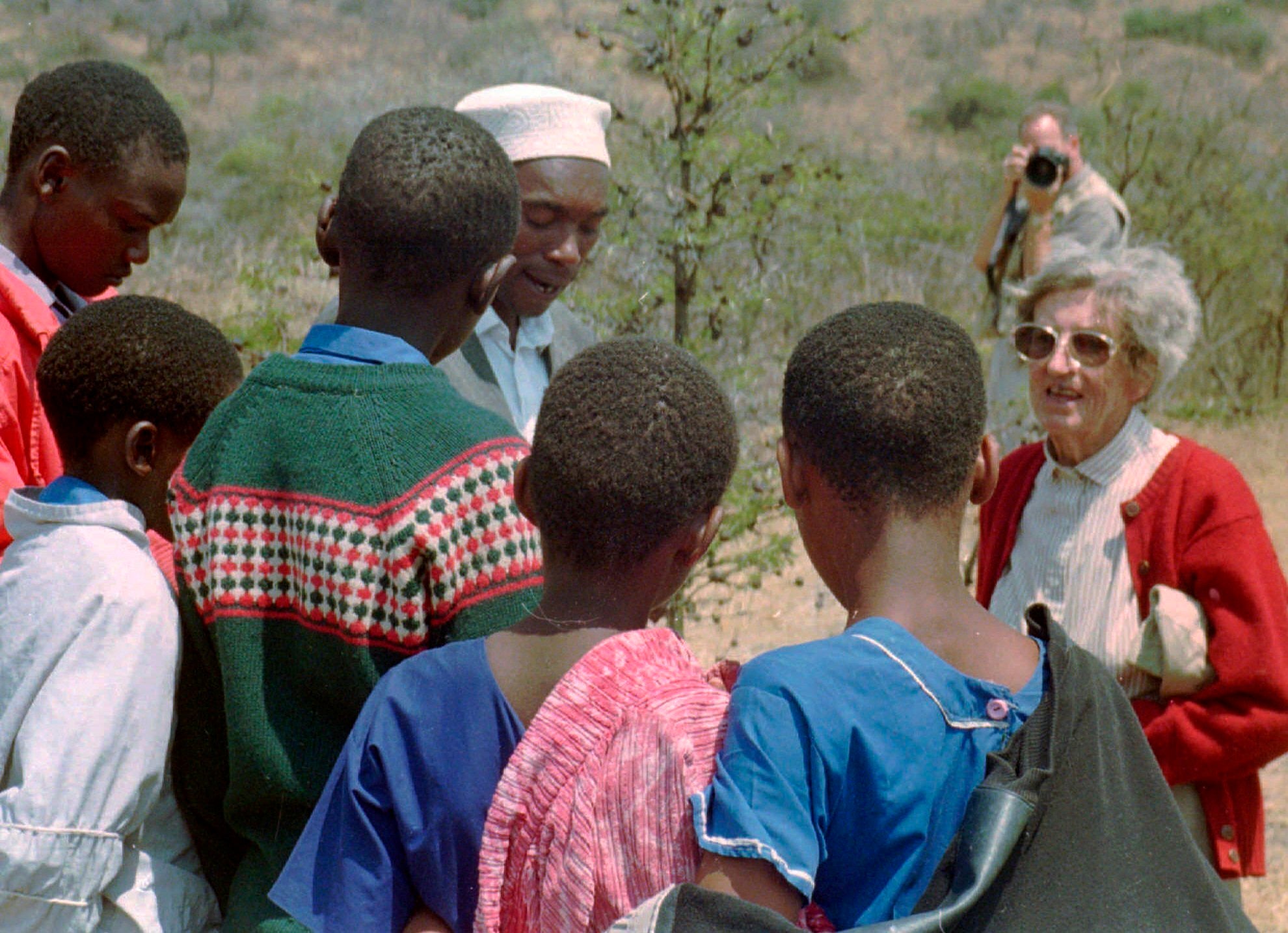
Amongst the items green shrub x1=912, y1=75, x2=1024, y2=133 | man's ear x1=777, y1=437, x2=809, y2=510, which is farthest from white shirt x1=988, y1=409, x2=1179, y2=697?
green shrub x1=912, y1=75, x2=1024, y2=133

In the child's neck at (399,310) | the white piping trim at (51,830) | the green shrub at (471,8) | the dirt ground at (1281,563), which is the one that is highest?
the child's neck at (399,310)

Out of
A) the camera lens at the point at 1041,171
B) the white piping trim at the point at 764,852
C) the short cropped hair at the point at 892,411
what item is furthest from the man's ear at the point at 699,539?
the camera lens at the point at 1041,171

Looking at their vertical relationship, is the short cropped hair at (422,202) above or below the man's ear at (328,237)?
above

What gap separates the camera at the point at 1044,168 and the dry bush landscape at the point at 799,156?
0.90 meters

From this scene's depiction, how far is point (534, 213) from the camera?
3.18m

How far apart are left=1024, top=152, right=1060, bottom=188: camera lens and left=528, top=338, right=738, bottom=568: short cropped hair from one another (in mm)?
5082

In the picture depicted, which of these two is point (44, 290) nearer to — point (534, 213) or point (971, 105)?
point (534, 213)

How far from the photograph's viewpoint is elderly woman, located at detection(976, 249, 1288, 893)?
2707 millimetres

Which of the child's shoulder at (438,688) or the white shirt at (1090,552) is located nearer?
the child's shoulder at (438,688)

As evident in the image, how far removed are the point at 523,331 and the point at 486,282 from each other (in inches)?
51.9

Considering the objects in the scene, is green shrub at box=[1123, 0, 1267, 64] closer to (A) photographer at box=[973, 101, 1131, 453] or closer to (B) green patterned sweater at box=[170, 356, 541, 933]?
(A) photographer at box=[973, 101, 1131, 453]

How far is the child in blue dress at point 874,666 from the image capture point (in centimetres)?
144

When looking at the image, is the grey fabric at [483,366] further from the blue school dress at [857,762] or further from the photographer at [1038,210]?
the photographer at [1038,210]

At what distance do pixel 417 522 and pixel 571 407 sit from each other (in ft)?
0.78
